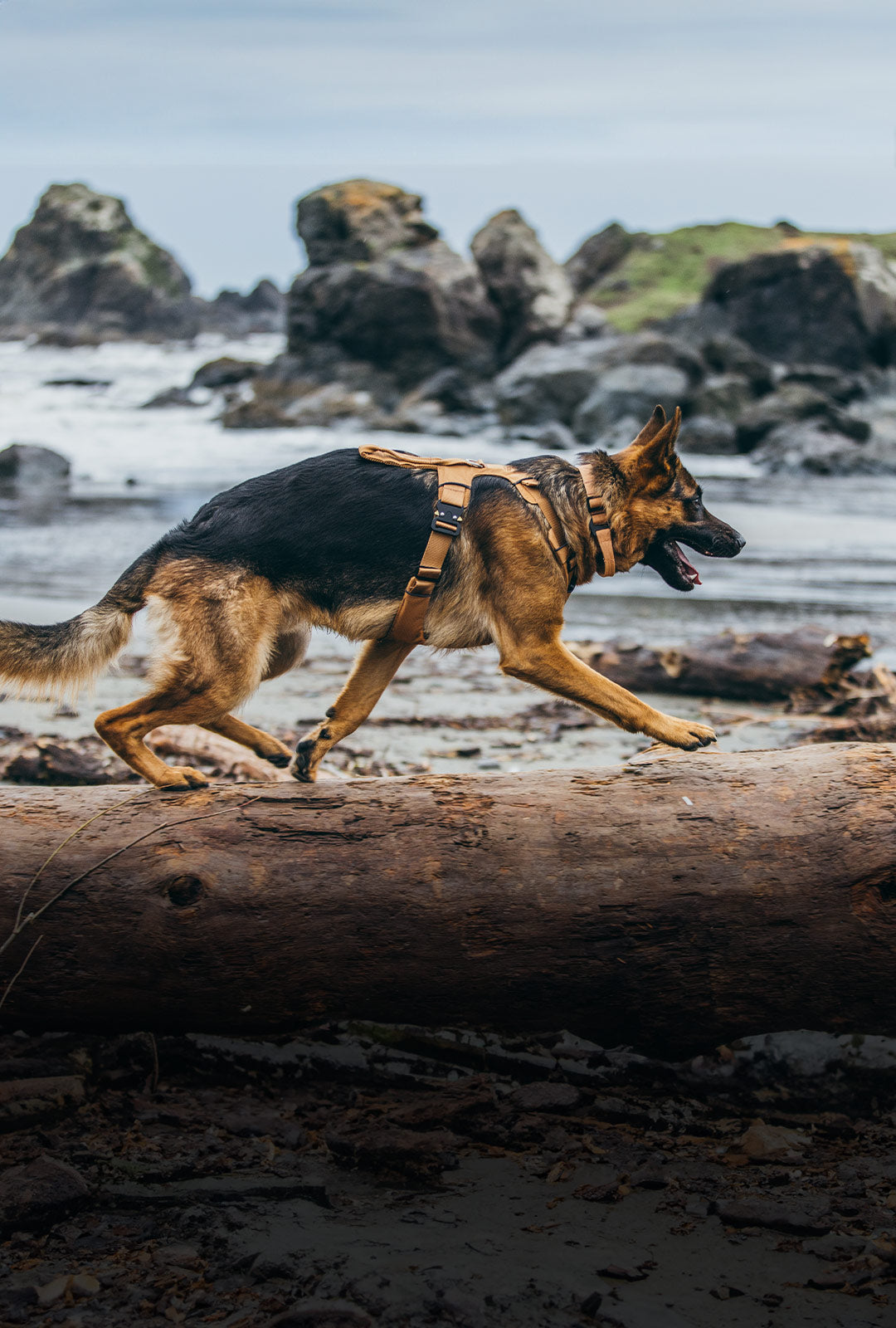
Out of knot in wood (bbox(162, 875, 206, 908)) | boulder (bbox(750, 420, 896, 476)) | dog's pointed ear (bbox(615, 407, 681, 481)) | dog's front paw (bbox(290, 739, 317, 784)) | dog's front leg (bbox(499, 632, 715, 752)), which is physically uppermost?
boulder (bbox(750, 420, 896, 476))

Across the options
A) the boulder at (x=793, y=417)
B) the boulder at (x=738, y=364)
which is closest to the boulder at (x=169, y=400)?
the boulder at (x=738, y=364)

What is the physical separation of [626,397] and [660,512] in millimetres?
36380

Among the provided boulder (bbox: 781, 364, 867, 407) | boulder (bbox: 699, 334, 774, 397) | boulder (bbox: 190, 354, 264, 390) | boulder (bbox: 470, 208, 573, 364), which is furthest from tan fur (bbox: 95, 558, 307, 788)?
boulder (bbox: 190, 354, 264, 390)

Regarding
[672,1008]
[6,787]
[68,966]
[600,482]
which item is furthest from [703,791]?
[6,787]

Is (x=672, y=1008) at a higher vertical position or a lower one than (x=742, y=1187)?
higher

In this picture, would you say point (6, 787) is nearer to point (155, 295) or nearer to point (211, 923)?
point (211, 923)

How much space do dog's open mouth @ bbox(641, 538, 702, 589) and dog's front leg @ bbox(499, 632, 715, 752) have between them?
71 cm

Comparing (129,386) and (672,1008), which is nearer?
(672,1008)

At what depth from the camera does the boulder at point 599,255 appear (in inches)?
2746

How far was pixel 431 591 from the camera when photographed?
435cm

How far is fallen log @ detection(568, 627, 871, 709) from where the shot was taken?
8500mm

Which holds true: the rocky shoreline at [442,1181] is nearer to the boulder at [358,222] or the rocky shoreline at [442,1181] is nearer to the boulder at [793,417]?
the boulder at [793,417]

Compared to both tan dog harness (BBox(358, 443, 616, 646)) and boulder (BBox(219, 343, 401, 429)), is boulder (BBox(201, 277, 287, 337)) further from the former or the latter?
tan dog harness (BBox(358, 443, 616, 646))

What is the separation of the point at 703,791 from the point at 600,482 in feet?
5.08
